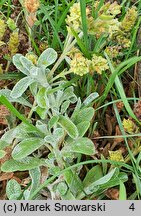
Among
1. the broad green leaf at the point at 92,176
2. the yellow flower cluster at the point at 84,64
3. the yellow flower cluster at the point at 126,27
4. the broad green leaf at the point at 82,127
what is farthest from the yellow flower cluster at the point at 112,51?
the broad green leaf at the point at 92,176

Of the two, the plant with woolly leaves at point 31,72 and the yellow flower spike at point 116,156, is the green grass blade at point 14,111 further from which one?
the yellow flower spike at point 116,156

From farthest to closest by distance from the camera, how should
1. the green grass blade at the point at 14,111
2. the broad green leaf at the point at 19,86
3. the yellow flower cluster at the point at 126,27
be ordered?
the yellow flower cluster at the point at 126,27, the broad green leaf at the point at 19,86, the green grass blade at the point at 14,111

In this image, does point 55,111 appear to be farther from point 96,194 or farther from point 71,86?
point 96,194

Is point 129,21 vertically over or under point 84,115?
over

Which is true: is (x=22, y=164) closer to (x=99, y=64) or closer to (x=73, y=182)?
(x=73, y=182)

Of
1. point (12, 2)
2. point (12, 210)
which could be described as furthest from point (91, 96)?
point (12, 2)

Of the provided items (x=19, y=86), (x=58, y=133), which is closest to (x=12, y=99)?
(x=19, y=86)

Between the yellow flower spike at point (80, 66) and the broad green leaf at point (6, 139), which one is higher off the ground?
the yellow flower spike at point (80, 66)
